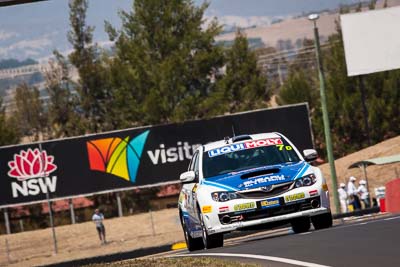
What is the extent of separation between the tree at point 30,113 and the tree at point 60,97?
1120 cm

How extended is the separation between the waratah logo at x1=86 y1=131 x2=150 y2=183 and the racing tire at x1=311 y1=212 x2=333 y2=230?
33.8 metres

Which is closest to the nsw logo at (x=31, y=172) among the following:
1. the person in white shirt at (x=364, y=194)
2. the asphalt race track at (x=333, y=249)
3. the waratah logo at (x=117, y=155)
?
the waratah logo at (x=117, y=155)

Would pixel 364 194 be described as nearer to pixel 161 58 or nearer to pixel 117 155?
pixel 117 155

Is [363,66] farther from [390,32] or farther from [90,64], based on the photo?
[90,64]

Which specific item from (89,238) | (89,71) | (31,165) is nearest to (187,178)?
(89,238)

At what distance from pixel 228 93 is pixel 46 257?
88.3 ft

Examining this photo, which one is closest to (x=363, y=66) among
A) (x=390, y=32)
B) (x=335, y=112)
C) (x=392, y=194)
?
(x=390, y=32)

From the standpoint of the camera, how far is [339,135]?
6862 centimetres

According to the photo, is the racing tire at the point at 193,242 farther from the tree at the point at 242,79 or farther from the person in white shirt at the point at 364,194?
the tree at the point at 242,79

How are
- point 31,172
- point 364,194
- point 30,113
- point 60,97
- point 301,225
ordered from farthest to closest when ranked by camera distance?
point 30,113, point 60,97, point 31,172, point 364,194, point 301,225

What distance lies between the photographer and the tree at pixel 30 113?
291 feet

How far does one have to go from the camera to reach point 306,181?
17.5 metres

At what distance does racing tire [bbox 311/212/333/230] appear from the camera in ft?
60.6

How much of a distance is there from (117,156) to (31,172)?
3794mm
